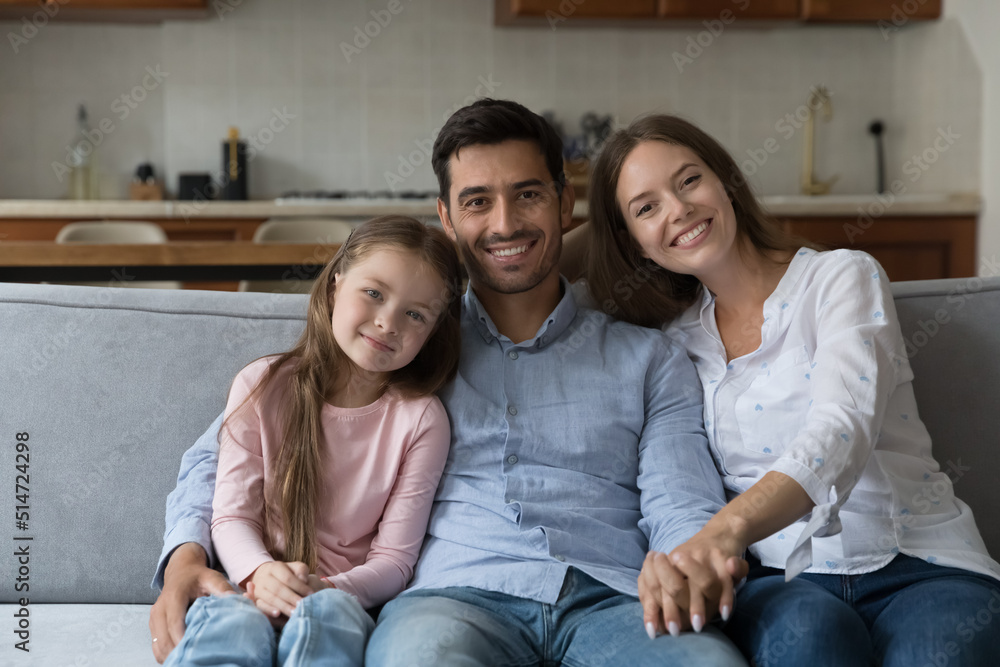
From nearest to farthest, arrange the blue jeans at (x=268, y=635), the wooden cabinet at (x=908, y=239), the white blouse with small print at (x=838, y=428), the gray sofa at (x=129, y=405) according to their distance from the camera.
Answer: the blue jeans at (x=268, y=635) < the white blouse with small print at (x=838, y=428) < the gray sofa at (x=129, y=405) < the wooden cabinet at (x=908, y=239)

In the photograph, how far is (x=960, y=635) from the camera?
1035mm

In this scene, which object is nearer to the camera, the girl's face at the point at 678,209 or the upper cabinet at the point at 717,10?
the girl's face at the point at 678,209

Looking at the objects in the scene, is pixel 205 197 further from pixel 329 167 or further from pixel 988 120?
pixel 988 120

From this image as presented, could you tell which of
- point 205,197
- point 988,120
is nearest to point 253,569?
point 205,197

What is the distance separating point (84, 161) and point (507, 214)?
350cm

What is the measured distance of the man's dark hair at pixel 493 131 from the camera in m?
1.47

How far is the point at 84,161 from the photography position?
423cm

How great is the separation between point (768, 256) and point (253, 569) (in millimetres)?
941

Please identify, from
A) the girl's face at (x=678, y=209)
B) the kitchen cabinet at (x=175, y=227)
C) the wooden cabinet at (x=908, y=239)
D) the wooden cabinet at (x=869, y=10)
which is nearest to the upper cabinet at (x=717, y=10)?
the wooden cabinet at (x=869, y=10)

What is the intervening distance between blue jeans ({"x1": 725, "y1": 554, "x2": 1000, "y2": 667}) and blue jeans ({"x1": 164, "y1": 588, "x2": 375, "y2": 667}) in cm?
50

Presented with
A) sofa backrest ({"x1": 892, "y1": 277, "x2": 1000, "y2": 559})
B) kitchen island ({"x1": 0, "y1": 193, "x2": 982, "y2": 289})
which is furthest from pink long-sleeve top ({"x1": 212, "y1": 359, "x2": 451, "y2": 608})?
kitchen island ({"x1": 0, "y1": 193, "x2": 982, "y2": 289})

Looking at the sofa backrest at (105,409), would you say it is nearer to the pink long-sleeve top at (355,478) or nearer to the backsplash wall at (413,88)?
the pink long-sleeve top at (355,478)

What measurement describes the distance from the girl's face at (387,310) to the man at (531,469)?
0.15 meters

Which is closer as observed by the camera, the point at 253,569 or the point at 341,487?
the point at 253,569
